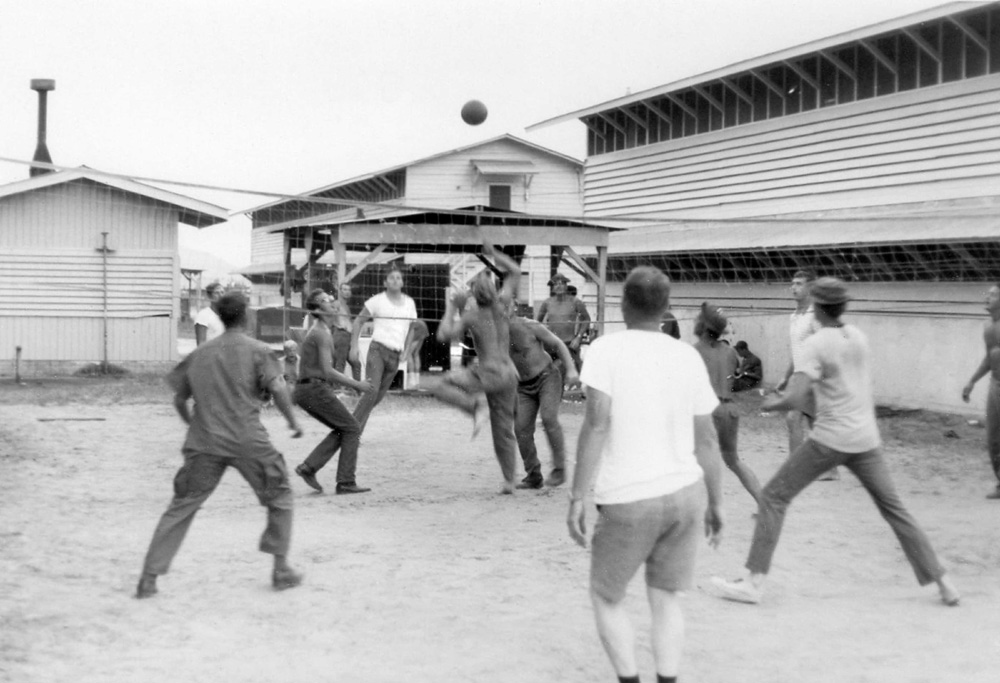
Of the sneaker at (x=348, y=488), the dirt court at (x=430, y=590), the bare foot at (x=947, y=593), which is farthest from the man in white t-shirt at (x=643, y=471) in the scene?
the sneaker at (x=348, y=488)

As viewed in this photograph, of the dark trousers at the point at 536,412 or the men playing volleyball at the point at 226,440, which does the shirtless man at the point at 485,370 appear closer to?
the dark trousers at the point at 536,412

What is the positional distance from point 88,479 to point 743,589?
6497 millimetres

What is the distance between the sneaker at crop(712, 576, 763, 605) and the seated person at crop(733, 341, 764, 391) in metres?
13.8

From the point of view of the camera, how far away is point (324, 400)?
10008mm

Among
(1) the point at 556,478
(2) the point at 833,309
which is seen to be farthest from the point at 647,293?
(1) the point at 556,478

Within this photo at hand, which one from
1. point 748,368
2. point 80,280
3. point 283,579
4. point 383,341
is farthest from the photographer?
point 80,280

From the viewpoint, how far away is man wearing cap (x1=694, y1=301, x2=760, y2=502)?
8.42 metres

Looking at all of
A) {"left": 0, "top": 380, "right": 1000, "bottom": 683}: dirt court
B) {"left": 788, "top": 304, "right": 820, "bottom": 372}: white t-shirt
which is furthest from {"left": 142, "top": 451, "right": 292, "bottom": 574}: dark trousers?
{"left": 788, "top": 304, "right": 820, "bottom": 372}: white t-shirt

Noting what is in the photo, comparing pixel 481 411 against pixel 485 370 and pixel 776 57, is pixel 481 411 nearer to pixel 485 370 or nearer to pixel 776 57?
pixel 485 370

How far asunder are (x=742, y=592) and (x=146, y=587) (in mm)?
3156

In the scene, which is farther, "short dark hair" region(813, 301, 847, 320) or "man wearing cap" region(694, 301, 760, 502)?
"man wearing cap" region(694, 301, 760, 502)

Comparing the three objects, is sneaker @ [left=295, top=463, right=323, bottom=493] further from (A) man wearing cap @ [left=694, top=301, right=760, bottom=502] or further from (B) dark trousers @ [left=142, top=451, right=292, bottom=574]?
(A) man wearing cap @ [left=694, top=301, right=760, bottom=502]

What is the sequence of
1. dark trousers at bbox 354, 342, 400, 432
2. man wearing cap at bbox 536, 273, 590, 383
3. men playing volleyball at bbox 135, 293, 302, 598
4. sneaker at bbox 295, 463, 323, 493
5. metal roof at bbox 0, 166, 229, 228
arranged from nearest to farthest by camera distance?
men playing volleyball at bbox 135, 293, 302, 598
sneaker at bbox 295, 463, 323, 493
dark trousers at bbox 354, 342, 400, 432
man wearing cap at bbox 536, 273, 590, 383
metal roof at bbox 0, 166, 229, 228

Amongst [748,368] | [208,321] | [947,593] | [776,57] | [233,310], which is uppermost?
[776,57]
